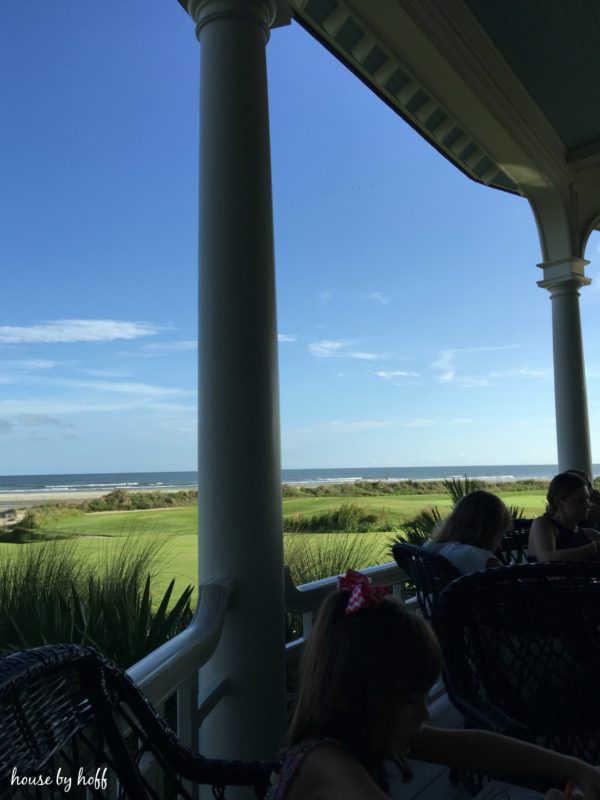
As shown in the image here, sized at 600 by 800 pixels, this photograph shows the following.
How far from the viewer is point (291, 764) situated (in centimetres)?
87

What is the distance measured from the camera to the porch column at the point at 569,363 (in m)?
4.73

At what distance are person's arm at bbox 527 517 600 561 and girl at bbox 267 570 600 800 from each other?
5.99ft

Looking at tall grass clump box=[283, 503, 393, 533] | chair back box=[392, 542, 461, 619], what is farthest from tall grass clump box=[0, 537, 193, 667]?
tall grass clump box=[283, 503, 393, 533]

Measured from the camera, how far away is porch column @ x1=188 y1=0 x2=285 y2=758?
1.70 m

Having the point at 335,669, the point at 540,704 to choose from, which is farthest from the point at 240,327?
the point at 540,704

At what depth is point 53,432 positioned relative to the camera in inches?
1551

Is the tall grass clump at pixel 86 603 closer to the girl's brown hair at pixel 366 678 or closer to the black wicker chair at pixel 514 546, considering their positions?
the girl's brown hair at pixel 366 678

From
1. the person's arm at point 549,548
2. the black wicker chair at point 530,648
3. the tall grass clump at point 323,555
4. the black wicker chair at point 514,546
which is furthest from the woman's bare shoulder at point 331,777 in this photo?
the tall grass clump at point 323,555

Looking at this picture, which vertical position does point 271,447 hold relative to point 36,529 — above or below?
above

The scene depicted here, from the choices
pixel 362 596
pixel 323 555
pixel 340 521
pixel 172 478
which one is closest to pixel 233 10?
pixel 362 596

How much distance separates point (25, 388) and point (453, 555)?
5045 centimetres

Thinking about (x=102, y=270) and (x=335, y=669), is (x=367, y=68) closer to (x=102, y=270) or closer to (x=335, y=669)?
(x=335, y=669)

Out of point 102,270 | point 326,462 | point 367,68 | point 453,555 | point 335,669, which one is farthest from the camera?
point 326,462

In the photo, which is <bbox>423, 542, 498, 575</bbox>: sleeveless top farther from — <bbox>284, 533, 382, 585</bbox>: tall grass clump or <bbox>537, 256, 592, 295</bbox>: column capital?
<bbox>537, 256, 592, 295</bbox>: column capital
